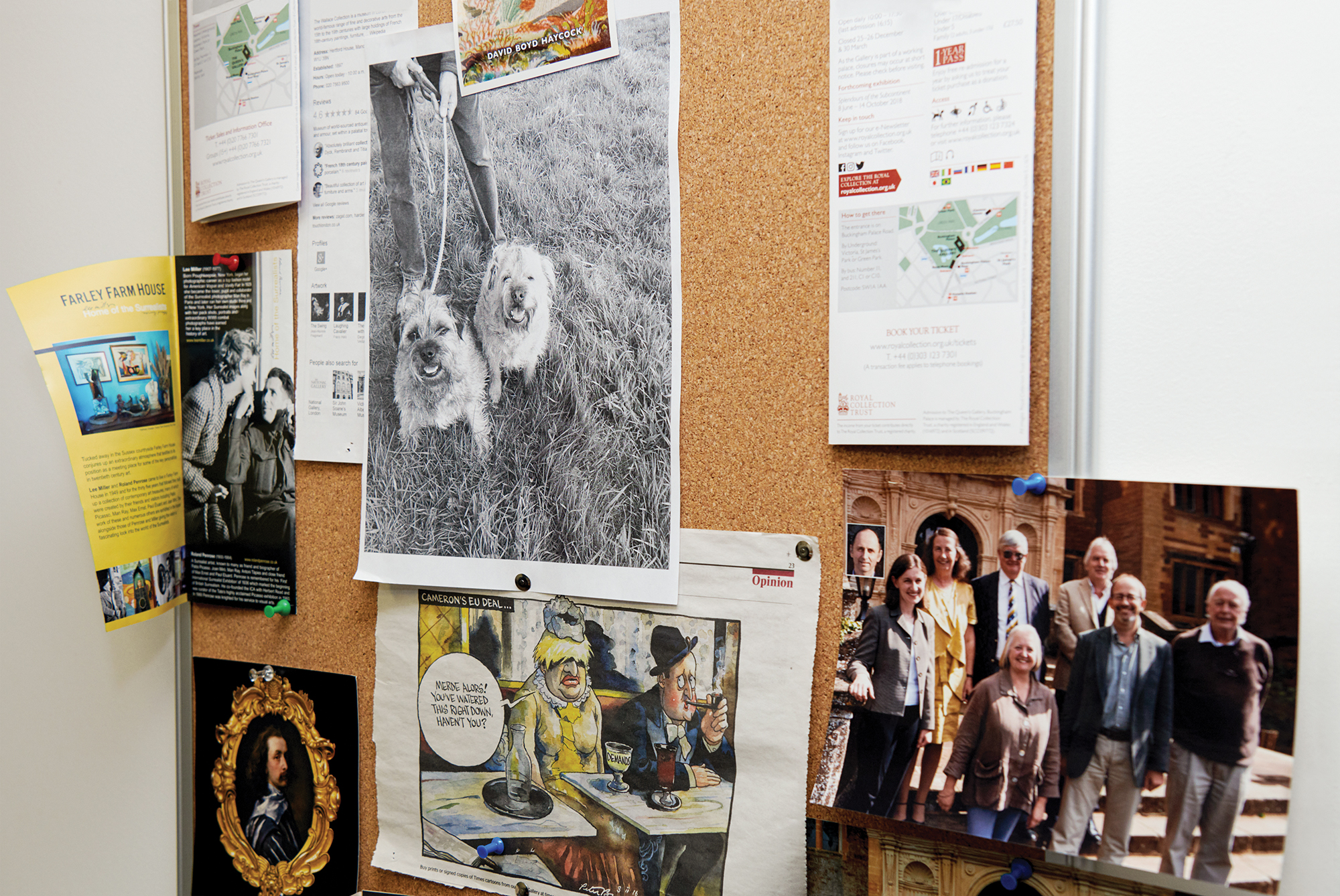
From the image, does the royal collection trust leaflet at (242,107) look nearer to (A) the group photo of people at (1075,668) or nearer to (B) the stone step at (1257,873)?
→ (A) the group photo of people at (1075,668)

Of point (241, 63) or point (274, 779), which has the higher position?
point (241, 63)

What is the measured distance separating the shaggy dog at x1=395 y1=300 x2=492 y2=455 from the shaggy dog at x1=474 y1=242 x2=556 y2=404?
15mm

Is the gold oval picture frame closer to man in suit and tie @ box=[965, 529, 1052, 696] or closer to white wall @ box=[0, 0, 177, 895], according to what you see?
white wall @ box=[0, 0, 177, 895]

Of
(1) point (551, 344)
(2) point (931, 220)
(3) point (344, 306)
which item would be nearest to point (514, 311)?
(1) point (551, 344)

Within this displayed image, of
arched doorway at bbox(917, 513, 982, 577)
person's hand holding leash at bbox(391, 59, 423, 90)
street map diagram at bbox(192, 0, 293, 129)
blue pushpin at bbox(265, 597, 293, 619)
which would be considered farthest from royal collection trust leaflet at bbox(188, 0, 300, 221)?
arched doorway at bbox(917, 513, 982, 577)

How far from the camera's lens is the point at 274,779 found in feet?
2.28

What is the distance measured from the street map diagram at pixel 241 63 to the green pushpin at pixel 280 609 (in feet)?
1.39

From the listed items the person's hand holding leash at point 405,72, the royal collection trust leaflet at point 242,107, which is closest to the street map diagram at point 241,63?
the royal collection trust leaflet at point 242,107

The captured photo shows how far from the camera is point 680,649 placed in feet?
1.79

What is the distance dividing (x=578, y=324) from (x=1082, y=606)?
371 millimetres

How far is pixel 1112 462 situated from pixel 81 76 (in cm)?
92

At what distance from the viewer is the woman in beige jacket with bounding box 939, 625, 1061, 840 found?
46 centimetres

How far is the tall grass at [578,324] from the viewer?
0.55 metres

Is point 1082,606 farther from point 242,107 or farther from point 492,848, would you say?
point 242,107
